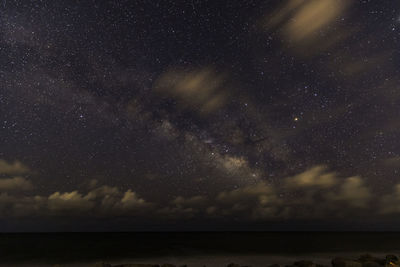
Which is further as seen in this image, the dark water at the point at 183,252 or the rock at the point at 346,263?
the dark water at the point at 183,252

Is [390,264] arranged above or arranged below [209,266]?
above

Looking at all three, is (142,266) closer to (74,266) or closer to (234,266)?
(234,266)

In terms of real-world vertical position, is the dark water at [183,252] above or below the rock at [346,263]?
below

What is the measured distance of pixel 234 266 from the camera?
29438 mm

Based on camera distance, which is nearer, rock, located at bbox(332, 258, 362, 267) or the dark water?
rock, located at bbox(332, 258, 362, 267)

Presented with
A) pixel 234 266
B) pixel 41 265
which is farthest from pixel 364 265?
pixel 41 265

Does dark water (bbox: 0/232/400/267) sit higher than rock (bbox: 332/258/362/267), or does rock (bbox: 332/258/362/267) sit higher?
rock (bbox: 332/258/362/267)

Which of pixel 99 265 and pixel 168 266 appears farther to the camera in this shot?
pixel 168 266

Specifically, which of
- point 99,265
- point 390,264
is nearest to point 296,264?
point 390,264

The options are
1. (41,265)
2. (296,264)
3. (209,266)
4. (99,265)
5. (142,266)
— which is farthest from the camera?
(41,265)

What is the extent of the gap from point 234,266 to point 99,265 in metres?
14.2

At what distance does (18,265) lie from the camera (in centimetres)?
4500

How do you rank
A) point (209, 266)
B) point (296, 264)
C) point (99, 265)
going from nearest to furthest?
point (99, 265), point (296, 264), point (209, 266)

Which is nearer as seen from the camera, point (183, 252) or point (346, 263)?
point (346, 263)
